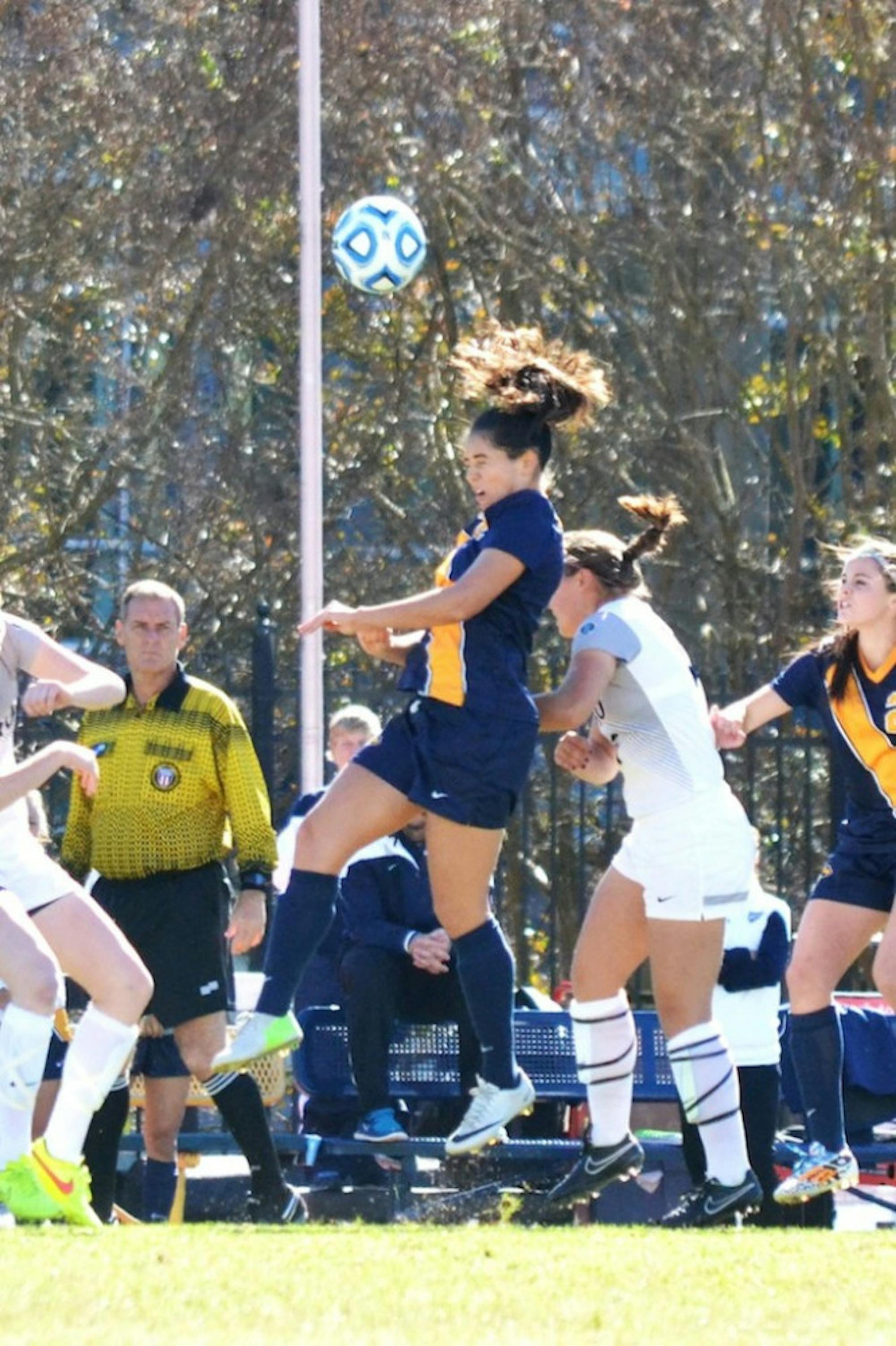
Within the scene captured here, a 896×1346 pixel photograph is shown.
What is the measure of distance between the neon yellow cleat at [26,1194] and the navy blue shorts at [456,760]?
154cm

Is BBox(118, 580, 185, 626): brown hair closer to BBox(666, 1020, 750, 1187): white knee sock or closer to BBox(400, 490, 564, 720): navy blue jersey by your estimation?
BBox(400, 490, 564, 720): navy blue jersey

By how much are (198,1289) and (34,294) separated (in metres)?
10.2

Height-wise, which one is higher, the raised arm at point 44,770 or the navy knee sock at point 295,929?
the raised arm at point 44,770

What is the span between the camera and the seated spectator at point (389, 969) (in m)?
8.88

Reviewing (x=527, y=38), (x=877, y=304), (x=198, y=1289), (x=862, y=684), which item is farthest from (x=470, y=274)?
(x=198, y=1289)

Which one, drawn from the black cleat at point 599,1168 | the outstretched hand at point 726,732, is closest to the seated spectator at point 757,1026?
the black cleat at point 599,1168

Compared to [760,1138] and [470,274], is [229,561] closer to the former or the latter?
[470,274]

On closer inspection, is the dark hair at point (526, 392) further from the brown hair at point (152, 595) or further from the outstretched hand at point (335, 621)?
the brown hair at point (152, 595)

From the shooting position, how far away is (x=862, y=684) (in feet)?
23.7

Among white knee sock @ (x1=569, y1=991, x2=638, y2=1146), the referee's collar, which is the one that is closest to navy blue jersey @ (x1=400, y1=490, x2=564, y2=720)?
white knee sock @ (x1=569, y1=991, x2=638, y2=1146)

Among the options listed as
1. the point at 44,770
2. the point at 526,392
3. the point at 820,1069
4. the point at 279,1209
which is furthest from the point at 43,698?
the point at 820,1069

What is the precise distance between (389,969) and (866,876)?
8.18 feet

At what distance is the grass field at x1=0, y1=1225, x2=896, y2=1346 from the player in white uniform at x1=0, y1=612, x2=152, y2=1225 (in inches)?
24.4

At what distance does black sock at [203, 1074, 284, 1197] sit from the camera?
7.89 m
